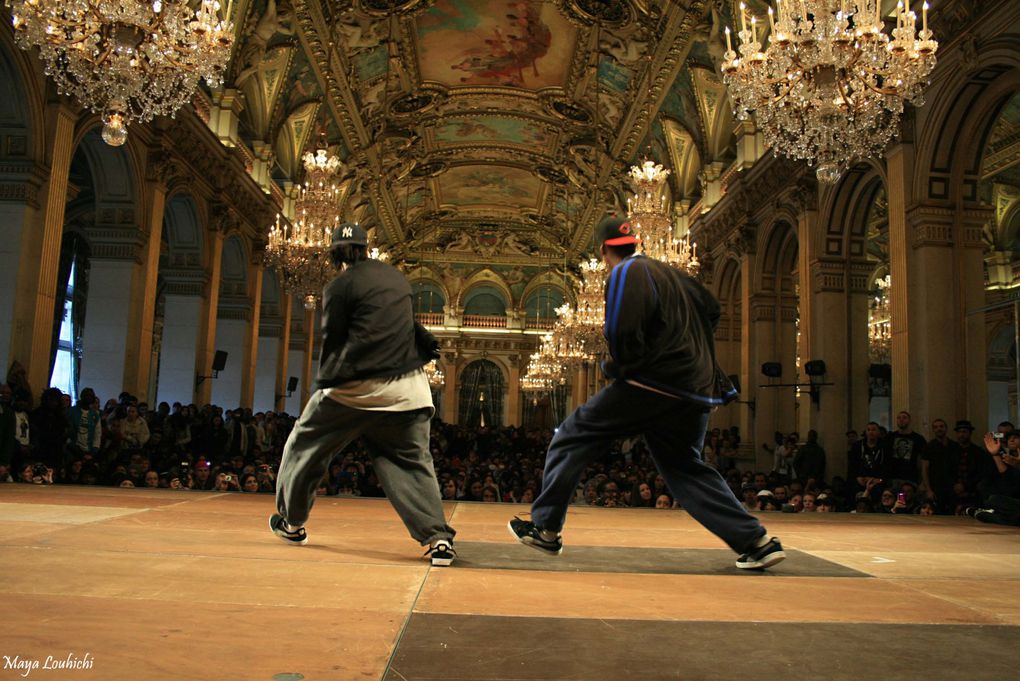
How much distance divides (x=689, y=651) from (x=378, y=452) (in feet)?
6.22

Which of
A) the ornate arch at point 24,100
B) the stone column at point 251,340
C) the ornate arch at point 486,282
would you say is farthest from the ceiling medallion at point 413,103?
the ornate arch at point 486,282

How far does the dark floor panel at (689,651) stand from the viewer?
6.15 feet

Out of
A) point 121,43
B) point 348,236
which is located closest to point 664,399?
point 348,236

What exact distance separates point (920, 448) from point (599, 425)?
6458mm

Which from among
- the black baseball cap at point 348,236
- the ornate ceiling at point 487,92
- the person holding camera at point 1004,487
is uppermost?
the ornate ceiling at point 487,92

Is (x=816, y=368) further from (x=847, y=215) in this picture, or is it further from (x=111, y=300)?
(x=111, y=300)

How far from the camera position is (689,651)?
6.81 ft

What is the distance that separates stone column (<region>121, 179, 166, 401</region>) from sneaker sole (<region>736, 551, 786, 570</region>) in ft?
39.6

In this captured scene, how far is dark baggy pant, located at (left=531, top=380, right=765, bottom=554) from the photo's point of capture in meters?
3.42

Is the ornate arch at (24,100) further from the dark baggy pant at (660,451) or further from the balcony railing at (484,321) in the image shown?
the balcony railing at (484,321)

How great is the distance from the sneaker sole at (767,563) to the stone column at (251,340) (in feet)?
55.0

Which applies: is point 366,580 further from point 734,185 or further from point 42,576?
point 734,185

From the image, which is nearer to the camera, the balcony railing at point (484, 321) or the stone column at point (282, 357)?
the stone column at point (282, 357)

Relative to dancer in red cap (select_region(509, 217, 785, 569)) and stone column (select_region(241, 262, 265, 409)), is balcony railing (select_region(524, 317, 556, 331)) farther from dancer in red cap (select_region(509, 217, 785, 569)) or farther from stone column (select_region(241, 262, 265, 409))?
dancer in red cap (select_region(509, 217, 785, 569))
